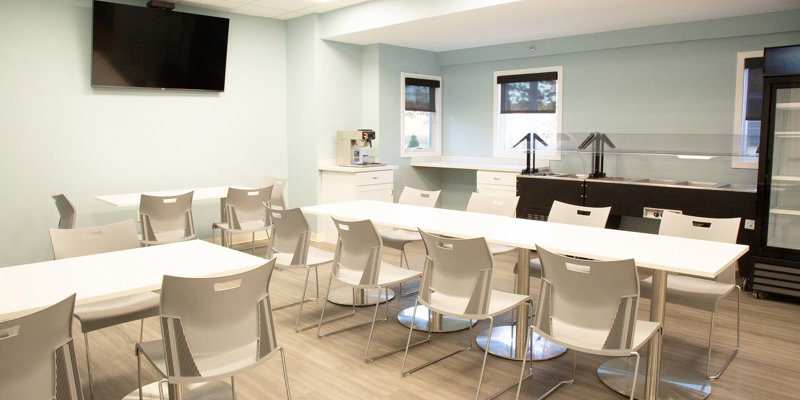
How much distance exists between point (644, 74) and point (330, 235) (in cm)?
404

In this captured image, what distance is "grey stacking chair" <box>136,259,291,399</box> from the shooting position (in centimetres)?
223

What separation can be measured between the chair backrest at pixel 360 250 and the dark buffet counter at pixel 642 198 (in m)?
3.20

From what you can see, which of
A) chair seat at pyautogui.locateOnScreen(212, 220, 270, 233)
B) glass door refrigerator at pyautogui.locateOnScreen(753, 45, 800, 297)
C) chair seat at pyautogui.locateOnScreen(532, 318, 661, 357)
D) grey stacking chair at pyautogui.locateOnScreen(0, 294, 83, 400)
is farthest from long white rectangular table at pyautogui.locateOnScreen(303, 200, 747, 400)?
grey stacking chair at pyautogui.locateOnScreen(0, 294, 83, 400)

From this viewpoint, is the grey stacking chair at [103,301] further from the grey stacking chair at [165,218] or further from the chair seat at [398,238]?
the chair seat at [398,238]

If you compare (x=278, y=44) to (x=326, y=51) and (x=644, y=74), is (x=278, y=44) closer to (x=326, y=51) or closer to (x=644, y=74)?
(x=326, y=51)

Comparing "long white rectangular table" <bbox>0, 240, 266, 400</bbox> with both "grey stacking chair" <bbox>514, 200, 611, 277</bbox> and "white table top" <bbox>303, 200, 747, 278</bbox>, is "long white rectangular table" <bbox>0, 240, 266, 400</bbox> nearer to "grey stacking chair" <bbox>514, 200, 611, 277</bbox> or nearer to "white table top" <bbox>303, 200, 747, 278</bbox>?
"white table top" <bbox>303, 200, 747, 278</bbox>

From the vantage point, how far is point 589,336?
2.70m

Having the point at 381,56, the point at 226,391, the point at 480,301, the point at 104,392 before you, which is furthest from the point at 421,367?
the point at 381,56

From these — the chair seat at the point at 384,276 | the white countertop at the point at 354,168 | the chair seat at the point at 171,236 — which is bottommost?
the chair seat at the point at 384,276

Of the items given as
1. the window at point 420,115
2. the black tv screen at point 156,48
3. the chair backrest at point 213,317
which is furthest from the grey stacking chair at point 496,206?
the black tv screen at point 156,48

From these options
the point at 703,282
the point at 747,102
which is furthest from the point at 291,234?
the point at 747,102

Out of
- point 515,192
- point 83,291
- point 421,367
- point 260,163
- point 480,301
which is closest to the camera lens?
point 83,291

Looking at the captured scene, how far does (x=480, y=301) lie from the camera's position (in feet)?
9.91

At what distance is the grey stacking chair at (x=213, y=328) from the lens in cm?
223
